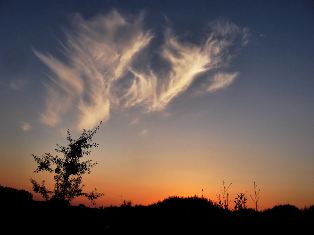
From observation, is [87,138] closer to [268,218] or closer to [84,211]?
[84,211]

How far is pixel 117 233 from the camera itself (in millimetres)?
11789

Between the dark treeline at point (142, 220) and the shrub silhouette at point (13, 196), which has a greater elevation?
the shrub silhouette at point (13, 196)

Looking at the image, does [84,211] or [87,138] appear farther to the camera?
[87,138]

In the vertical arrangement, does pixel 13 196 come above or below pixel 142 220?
above

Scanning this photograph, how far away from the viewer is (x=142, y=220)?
43.3ft

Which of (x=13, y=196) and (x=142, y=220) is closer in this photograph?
(x=142, y=220)

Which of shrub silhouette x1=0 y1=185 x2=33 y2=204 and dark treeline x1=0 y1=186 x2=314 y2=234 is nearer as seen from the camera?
dark treeline x1=0 y1=186 x2=314 y2=234

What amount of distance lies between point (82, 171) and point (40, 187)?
16.9 ft

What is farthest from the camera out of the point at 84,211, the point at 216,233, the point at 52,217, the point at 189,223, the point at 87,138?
the point at 87,138

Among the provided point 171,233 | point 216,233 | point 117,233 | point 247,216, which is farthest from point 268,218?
point 117,233

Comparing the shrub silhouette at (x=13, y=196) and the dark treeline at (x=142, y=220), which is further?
the shrub silhouette at (x=13, y=196)

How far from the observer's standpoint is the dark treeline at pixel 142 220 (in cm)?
1177

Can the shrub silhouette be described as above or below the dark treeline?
above

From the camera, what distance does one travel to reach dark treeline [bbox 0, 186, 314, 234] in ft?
38.6
